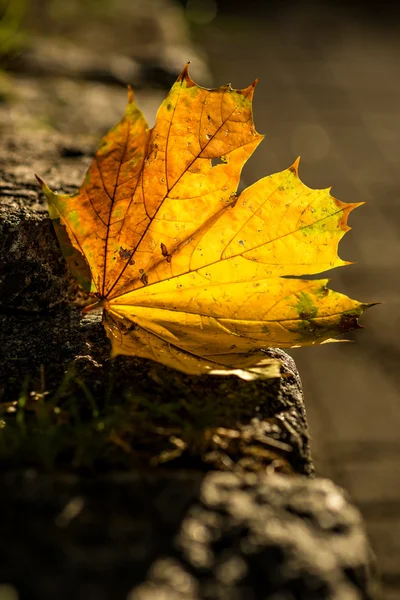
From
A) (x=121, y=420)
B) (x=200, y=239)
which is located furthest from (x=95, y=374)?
(x=200, y=239)

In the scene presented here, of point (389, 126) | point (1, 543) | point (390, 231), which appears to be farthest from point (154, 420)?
point (389, 126)

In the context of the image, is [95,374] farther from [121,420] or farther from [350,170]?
[350,170]

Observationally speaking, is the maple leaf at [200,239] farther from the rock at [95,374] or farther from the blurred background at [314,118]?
the blurred background at [314,118]

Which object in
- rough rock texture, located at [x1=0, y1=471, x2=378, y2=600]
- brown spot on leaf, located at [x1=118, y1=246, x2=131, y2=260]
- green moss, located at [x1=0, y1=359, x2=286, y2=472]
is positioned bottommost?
rough rock texture, located at [x1=0, y1=471, x2=378, y2=600]

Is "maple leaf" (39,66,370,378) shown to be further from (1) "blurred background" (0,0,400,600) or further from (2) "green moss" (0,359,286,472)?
(1) "blurred background" (0,0,400,600)

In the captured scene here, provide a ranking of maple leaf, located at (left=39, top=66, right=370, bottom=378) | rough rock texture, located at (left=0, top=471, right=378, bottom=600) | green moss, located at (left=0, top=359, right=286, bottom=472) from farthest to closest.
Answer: maple leaf, located at (left=39, top=66, right=370, bottom=378) → green moss, located at (left=0, top=359, right=286, bottom=472) → rough rock texture, located at (left=0, top=471, right=378, bottom=600)

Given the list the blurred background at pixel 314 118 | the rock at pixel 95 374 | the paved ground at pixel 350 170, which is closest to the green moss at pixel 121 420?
the rock at pixel 95 374

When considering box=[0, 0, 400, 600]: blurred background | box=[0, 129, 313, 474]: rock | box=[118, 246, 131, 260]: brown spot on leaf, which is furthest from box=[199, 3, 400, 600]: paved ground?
box=[118, 246, 131, 260]: brown spot on leaf

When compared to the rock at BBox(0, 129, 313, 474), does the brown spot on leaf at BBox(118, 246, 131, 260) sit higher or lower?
higher
